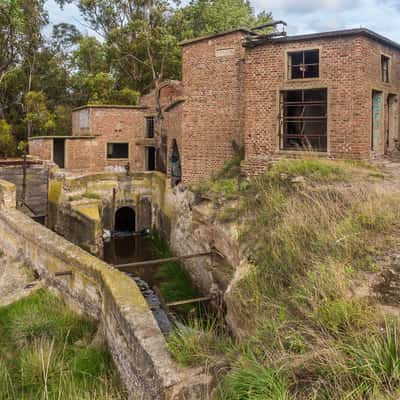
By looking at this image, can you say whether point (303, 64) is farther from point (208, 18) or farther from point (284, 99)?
point (208, 18)

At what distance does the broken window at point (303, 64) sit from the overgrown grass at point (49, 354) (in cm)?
959

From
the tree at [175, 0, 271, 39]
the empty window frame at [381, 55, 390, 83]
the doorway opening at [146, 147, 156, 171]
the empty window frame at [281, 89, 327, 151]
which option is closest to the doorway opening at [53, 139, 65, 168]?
the doorway opening at [146, 147, 156, 171]

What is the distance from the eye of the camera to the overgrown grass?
636 centimetres

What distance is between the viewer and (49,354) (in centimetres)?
654

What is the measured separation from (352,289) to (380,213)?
80.4 inches

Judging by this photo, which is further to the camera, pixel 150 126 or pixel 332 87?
pixel 150 126

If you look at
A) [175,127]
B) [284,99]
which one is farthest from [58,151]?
[284,99]

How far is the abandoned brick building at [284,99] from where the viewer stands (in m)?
12.6

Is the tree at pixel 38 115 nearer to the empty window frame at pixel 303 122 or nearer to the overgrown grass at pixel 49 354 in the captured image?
the empty window frame at pixel 303 122

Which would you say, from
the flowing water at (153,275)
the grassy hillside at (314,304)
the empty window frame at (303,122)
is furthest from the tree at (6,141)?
the grassy hillside at (314,304)

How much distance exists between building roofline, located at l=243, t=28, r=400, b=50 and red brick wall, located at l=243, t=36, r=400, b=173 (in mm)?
114

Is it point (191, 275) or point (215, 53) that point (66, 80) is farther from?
point (191, 275)

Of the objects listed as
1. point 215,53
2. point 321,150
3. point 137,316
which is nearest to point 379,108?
point 321,150

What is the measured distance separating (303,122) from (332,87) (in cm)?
176
